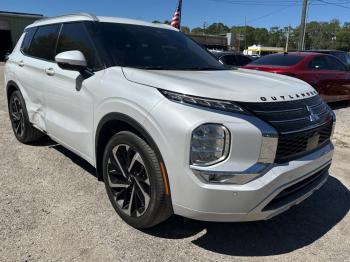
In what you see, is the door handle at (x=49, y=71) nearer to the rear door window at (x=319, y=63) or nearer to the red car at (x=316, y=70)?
the red car at (x=316, y=70)

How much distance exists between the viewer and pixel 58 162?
15.8 feet

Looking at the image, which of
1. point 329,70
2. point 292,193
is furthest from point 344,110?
point 292,193

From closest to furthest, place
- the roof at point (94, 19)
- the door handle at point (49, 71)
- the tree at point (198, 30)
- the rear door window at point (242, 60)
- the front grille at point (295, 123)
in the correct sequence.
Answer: the front grille at point (295, 123) → the roof at point (94, 19) → the door handle at point (49, 71) → the rear door window at point (242, 60) → the tree at point (198, 30)

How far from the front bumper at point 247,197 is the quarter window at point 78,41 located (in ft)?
5.40

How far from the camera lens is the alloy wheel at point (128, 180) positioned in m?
3.02

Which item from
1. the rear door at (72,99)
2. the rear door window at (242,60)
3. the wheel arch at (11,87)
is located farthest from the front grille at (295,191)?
the rear door window at (242,60)

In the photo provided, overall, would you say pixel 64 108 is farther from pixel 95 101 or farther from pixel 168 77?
pixel 168 77

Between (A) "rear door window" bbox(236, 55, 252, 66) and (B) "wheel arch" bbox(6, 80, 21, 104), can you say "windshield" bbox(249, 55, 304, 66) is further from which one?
(B) "wheel arch" bbox(6, 80, 21, 104)

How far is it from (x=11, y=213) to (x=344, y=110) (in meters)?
8.60

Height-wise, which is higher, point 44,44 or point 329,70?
point 44,44

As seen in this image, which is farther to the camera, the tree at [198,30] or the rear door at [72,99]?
the tree at [198,30]

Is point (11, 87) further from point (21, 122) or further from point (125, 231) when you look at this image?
point (125, 231)

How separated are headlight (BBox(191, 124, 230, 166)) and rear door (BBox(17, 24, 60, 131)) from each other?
2.45 metres

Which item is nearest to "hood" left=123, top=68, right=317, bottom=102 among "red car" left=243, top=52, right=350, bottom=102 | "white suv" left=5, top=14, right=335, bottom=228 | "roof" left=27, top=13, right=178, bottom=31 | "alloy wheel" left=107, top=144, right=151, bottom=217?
"white suv" left=5, top=14, right=335, bottom=228
